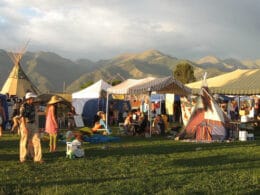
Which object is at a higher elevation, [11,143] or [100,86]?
[100,86]

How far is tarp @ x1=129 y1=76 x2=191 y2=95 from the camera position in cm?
2092

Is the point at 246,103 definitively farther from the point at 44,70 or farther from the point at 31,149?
the point at 44,70

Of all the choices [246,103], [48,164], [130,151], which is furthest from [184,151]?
[246,103]

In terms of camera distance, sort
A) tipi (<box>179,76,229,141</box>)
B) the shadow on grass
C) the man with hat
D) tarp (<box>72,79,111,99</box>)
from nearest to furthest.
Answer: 1. the man with hat
2. the shadow on grass
3. tipi (<box>179,76,229,141</box>)
4. tarp (<box>72,79,111,99</box>)

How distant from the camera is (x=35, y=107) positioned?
11.6 metres

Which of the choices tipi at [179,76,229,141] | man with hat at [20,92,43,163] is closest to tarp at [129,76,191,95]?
tipi at [179,76,229,141]

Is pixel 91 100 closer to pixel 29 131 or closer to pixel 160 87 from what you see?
pixel 160 87

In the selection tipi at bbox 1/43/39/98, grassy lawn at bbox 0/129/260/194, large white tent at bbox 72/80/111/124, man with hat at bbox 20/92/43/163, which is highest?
tipi at bbox 1/43/39/98

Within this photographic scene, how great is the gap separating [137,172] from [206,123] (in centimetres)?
889

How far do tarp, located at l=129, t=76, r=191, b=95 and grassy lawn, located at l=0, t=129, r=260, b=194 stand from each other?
21.1ft

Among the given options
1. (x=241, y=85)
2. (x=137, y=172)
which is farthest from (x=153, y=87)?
(x=137, y=172)

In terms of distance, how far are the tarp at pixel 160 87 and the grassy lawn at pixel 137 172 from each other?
643 cm

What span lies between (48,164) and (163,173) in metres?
2.96

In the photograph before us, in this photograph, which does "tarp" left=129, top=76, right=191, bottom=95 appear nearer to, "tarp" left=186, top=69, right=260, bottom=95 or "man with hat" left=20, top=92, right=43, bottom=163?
"tarp" left=186, top=69, right=260, bottom=95
